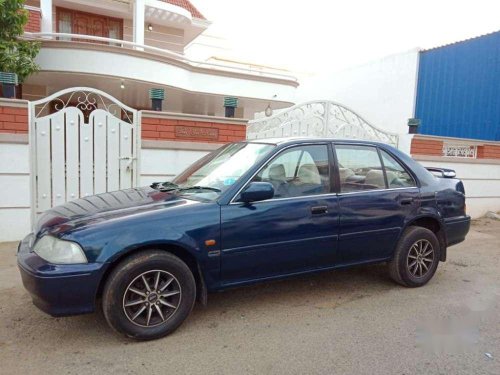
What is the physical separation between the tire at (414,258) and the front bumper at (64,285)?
296 centimetres

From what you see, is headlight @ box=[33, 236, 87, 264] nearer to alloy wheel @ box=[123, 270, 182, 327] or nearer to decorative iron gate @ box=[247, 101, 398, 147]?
alloy wheel @ box=[123, 270, 182, 327]

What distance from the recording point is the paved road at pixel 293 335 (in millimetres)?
2850

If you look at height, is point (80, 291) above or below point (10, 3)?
below

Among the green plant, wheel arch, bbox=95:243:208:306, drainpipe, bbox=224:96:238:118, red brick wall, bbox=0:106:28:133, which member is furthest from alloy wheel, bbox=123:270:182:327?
the green plant

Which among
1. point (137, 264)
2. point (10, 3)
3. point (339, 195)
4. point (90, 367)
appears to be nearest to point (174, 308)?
point (137, 264)

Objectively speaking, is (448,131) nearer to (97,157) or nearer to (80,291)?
(97,157)

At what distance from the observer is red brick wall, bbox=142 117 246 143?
6.18m

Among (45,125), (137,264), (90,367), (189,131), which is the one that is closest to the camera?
(90,367)

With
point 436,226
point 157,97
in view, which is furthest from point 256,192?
point 157,97

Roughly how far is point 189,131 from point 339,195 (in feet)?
10.6

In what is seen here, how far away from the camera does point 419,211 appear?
172 inches

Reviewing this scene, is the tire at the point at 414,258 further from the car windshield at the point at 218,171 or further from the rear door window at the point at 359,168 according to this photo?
the car windshield at the point at 218,171

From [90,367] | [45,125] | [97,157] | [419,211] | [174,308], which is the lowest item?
[90,367]

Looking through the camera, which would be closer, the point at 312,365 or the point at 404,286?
the point at 312,365
